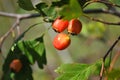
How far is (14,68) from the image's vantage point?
1.82 meters

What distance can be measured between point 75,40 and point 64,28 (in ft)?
16.7

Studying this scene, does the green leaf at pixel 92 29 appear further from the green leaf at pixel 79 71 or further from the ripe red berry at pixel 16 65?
the green leaf at pixel 79 71

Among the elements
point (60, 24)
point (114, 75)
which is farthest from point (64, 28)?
point (114, 75)

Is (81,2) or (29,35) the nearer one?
(81,2)

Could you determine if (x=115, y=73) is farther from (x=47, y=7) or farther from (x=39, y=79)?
(x=39, y=79)

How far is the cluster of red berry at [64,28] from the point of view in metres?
1.31

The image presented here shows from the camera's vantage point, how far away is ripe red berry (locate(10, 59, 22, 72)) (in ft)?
5.94

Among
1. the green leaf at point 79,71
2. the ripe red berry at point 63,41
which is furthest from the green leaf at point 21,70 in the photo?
the ripe red berry at point 63,41

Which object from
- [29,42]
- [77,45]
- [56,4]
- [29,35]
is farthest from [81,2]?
[77,45]

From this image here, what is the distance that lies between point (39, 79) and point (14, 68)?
3.28m

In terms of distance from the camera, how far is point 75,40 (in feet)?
21.1

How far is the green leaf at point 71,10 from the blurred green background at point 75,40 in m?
1.85

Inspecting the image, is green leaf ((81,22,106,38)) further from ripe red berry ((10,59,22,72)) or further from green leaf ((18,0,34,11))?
green leaf ((18,0,34,11))

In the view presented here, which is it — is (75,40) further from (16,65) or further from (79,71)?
(79,71)
